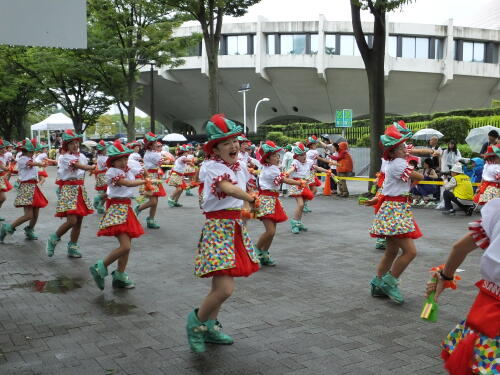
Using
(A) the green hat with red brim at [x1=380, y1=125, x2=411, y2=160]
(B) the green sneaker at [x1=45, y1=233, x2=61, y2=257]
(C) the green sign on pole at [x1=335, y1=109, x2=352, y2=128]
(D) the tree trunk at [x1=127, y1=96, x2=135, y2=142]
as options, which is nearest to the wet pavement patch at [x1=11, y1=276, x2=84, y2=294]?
(B) the green sneaker at [x1=45, y1=233, x2=61, y2=257]

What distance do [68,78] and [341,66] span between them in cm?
1999

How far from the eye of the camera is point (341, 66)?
4000 centimetres

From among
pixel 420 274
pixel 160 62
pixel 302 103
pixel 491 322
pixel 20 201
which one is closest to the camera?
pixel 491 322

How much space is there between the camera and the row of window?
40312mm

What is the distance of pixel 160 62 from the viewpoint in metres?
27.1

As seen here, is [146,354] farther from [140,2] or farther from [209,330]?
[140,2]

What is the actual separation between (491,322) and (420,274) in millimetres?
4789

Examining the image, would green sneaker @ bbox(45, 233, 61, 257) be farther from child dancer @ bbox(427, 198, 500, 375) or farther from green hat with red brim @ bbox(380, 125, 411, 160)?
child dancer @ bbox(427, 198, 500, 375)

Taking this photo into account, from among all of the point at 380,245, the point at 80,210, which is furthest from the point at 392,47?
the point at 80,210

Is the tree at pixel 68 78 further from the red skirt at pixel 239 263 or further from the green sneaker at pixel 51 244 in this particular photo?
the red skirt at pixel 239 263

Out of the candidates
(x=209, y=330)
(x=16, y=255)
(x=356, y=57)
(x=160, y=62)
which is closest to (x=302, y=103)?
(x=356, y=57)

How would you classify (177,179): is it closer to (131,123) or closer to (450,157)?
(450,157)

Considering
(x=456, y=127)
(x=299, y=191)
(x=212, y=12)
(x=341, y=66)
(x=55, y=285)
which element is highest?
(x=341, y=66)

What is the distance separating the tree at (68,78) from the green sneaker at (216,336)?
25677 mm
